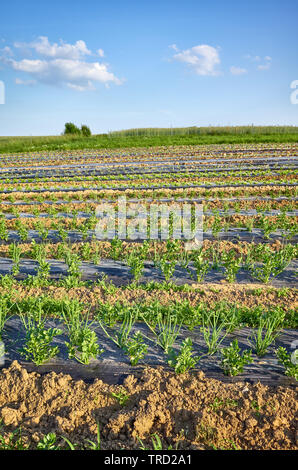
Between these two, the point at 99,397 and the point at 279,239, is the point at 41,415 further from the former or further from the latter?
the point at 279,239

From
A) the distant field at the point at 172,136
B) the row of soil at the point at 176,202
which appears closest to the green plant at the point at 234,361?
the row of soil at the point at 176,202

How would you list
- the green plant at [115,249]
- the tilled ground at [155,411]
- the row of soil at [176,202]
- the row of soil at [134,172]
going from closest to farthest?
the tilled ground at [155,411], the green plant at [115,249], the row of soil at [176,202], the row of soil at [134,172]

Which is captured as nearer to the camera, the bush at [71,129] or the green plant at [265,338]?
the green plant at [265,338]

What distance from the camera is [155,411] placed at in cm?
283

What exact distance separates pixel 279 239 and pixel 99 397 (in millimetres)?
5232

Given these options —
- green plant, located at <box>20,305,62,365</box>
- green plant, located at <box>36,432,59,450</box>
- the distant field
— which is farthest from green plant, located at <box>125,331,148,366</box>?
the distant field

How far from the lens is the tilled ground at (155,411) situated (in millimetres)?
2654

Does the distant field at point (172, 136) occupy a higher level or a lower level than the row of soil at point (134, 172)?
higher

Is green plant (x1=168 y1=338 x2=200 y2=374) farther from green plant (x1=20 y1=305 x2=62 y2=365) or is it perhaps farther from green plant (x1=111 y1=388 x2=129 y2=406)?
green plant (x1=20 y1=305 x2=62 y2=365)

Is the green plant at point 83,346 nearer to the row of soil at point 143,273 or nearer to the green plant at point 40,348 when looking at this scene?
the green plant at point 40,348

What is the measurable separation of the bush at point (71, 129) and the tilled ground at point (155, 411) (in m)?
42.2

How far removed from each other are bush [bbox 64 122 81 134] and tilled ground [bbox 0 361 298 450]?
139ft

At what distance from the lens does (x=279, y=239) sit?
692cm

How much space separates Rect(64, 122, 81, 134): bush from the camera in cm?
4191
